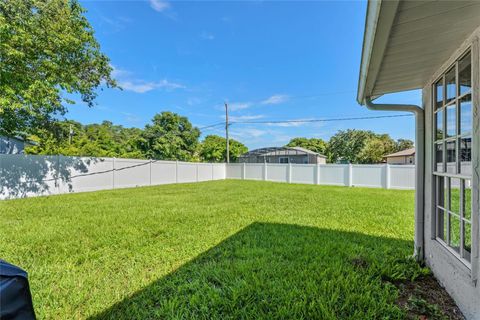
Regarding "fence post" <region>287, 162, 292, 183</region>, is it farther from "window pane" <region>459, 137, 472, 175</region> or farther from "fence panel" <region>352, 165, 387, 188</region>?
"window pane" <region>459, 137, 472, 175</region>

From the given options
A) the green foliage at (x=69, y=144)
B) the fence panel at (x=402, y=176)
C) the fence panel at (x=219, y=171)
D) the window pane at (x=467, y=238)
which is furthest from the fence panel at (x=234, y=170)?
the window pane at (x=467, y=238)

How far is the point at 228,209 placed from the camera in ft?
18.3

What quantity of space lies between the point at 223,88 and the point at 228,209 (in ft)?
45.2

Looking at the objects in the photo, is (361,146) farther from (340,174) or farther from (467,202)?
(467,202)

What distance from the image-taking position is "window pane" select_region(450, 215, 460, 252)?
1.93 metres

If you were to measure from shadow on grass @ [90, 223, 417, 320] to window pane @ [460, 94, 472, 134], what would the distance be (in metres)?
1.40

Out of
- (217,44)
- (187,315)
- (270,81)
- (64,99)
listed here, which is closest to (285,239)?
(187,315)

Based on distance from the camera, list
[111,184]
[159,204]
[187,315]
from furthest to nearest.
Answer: [111,184], [159,204], [187,315]

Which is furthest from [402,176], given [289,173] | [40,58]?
[40,58]

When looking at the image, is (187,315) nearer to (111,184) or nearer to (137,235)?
(137,235)

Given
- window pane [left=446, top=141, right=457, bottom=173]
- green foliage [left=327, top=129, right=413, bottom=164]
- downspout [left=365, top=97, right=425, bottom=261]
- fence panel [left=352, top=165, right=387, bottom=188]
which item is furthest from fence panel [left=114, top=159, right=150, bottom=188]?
green foliage [left=327, top=129, right=413, bottom=164]

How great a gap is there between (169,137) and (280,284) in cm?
1542

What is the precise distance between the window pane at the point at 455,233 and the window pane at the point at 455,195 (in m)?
0.07

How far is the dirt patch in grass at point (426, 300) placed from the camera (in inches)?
68.1
